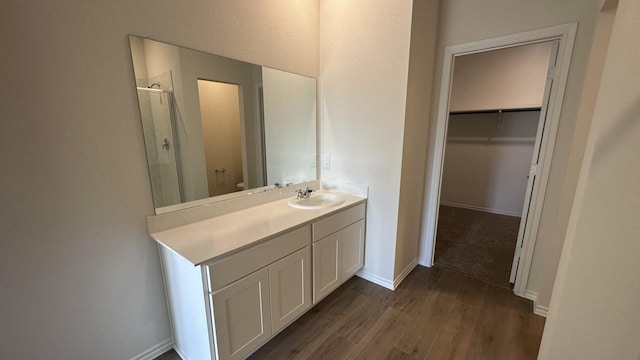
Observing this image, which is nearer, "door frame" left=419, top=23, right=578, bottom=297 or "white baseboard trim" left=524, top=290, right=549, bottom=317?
"door frame" left=419, top=23, right=578, bottom=297

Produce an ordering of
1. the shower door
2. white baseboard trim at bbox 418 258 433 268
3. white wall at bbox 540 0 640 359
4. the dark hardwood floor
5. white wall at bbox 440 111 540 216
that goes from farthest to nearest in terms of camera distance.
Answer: white wall at bbox 440 111 540 216, white baseboard trim at bbox 418 258 433 268, the dark hardwood floor, the shower door, white wall at bbox 540 0 640 359

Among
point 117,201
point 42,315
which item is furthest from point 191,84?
point 42,315

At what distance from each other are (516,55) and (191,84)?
4378 mm

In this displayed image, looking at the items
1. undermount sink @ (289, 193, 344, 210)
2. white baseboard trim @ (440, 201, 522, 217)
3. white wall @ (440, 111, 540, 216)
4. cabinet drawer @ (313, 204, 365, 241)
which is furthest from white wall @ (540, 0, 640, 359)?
white baseboard trim @ (440, 201, 522, 217)

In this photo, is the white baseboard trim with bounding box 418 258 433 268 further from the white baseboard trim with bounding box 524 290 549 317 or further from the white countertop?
the white countertop

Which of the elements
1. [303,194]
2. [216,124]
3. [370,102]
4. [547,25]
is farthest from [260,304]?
[547,25]

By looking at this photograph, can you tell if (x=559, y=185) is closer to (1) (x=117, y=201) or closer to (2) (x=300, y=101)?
(2) (x=300, y=101)

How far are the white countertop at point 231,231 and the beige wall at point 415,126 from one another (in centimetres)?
65

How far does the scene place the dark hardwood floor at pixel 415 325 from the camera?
164 centimetres

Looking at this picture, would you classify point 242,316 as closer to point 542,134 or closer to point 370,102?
point 370,102

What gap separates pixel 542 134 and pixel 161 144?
274cm

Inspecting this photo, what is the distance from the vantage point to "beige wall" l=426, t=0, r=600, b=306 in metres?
1.72

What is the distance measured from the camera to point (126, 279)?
142 centimetres

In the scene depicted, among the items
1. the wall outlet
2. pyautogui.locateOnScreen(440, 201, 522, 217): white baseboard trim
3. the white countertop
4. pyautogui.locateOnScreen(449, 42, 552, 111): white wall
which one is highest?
pyautogui.locateOnScreen(449, 42, 552, 111): white wall
